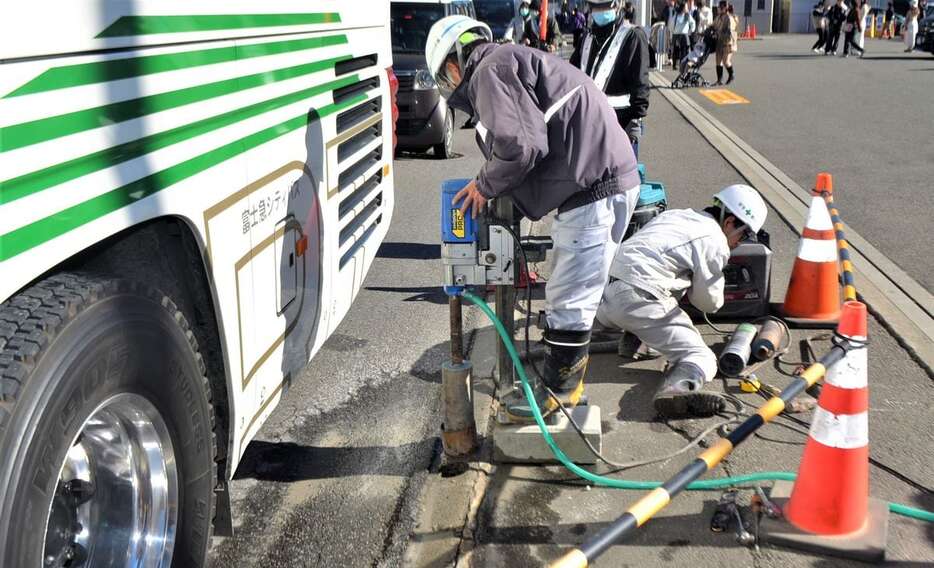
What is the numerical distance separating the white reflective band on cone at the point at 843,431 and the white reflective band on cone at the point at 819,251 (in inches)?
90.6

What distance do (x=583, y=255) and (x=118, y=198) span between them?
2129 mm

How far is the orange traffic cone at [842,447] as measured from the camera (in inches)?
124

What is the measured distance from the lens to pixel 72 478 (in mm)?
2213

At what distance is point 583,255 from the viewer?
3777mm

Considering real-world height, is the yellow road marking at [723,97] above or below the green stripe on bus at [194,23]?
below

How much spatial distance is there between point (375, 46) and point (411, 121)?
7.04 meters

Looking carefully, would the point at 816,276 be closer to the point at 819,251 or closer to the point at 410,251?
the point at 819,251

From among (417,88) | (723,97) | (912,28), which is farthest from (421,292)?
(912,28)

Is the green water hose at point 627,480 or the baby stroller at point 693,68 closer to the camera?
the green water hose at point 627,480

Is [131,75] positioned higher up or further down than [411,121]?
higher up

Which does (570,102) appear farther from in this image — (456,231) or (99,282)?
(99,282)

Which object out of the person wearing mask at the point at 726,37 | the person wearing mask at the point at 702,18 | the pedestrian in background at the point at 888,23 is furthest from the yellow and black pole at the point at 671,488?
the pedestrian in background at the point at 888,23

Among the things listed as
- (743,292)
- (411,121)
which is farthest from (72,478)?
(411,121)

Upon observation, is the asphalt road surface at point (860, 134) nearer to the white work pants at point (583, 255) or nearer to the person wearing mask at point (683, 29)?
the person wearing mask at point (683, 29)
